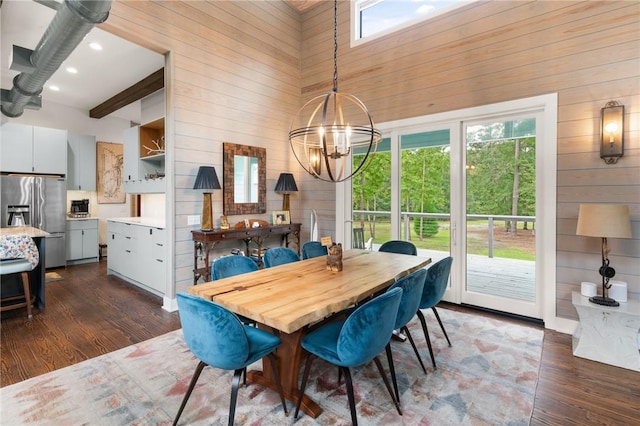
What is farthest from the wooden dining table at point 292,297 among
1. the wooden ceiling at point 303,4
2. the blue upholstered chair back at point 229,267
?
the wooden ceiling at point 303,4

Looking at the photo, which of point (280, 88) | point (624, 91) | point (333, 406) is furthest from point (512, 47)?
point (333, 406)

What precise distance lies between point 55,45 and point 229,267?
2.57 metres

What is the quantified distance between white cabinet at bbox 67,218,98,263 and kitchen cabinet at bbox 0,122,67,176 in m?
1.04

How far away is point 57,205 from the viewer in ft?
19.3

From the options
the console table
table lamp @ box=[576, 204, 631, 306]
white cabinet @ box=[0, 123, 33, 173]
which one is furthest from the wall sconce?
white cabinet @ box=[0, 123, 33, 173]

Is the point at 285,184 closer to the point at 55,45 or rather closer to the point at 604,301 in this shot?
the point at 55,45

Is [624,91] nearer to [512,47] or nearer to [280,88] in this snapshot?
[512,47]

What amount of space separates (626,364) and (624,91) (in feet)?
7.79

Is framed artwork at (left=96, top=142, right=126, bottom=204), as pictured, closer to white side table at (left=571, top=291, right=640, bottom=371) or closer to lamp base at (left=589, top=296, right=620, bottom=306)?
white side table at (left=571, top=291, right=640, bottom=371)

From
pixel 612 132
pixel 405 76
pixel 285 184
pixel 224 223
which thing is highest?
pixel 405 76

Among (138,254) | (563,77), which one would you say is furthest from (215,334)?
(563,77)

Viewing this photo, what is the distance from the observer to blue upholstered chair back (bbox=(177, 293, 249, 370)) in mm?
1604

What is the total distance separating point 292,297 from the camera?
192 cm

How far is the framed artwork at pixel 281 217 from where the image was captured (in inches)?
191
